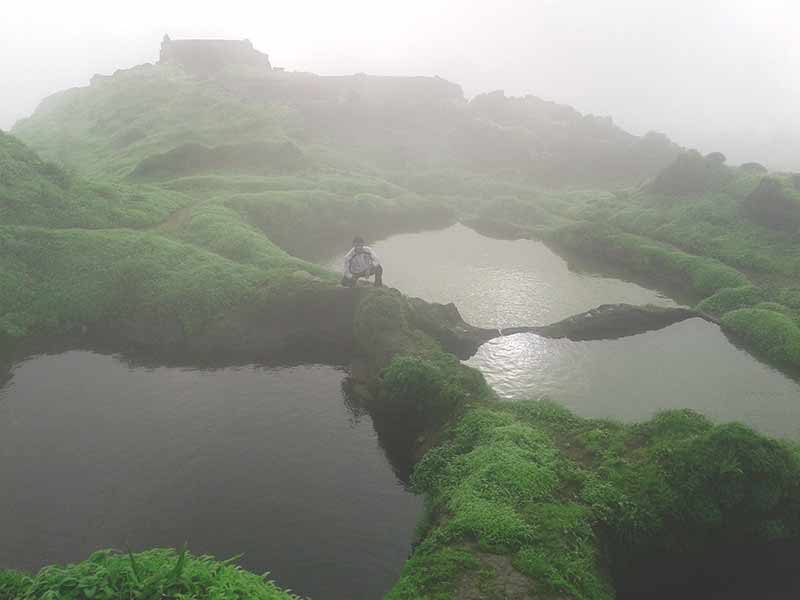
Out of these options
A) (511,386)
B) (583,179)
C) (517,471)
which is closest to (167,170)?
(511,386)

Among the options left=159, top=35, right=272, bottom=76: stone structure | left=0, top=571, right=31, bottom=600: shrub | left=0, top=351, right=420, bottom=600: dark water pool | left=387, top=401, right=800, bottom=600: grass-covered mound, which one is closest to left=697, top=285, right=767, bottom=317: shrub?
left=387, top=401, right=800, bottom=600: grass-covered mound

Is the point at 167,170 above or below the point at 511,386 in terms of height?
above

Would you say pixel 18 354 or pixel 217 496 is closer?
pixel 217 496

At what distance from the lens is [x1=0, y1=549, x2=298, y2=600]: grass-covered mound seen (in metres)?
11.4

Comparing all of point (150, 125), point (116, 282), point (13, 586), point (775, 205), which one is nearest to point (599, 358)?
point (13, 586)

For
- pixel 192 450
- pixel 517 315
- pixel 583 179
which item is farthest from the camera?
pixel 583 179

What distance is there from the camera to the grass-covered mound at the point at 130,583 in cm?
1140

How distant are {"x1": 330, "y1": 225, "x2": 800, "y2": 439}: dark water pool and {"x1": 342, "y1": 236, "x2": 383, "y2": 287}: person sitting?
28.6ft

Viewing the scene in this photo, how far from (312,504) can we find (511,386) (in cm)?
1440

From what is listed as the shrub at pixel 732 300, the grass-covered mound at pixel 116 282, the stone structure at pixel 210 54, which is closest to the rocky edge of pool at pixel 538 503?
the grass-covered mound at pixel 116 282

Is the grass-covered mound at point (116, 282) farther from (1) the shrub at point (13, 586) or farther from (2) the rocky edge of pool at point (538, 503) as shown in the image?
(1) the shrub at point (13, 586)

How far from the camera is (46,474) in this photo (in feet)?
73.2

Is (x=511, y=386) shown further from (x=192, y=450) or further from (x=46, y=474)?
(x=46, y=474)

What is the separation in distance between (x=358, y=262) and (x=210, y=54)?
145 meters
